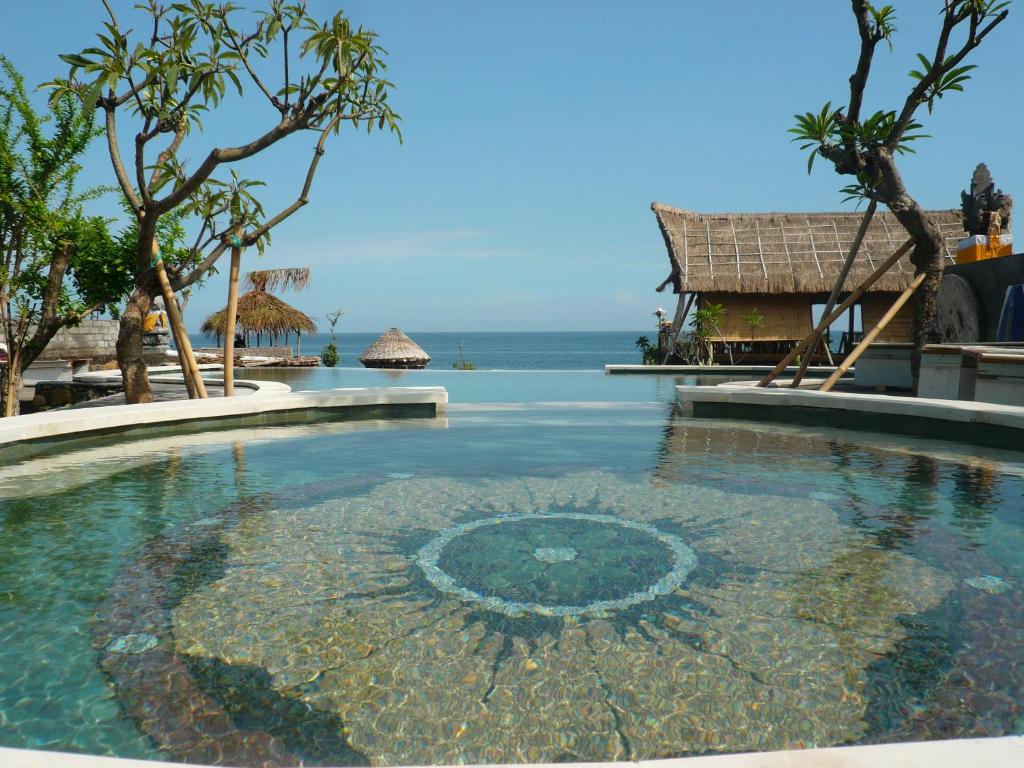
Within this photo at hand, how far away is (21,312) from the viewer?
10344mm

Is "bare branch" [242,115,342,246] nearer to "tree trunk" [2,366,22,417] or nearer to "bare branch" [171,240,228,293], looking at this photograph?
"bare branch" [171,240,228,293]

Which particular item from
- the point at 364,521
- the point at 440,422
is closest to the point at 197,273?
the point at 440,422

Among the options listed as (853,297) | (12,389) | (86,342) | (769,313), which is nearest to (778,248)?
(769,313)

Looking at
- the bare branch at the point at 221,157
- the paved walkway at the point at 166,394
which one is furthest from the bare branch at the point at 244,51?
the paved walkway at the point at 166,394

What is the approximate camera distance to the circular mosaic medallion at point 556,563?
3330mm

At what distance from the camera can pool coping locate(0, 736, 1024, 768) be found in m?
1.71

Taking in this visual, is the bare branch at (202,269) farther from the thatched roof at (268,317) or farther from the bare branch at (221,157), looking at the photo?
the thatched roof at (268,317)

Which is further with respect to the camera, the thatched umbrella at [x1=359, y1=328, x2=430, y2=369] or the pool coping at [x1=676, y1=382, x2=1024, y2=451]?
the thatched umbrella at [x1=359, y1=328, x2=430, y2=369]

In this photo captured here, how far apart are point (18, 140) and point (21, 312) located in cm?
233

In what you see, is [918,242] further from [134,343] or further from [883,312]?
[883,312]

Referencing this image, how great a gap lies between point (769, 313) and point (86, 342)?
64.4 ft

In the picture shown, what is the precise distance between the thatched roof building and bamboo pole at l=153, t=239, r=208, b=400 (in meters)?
16.6

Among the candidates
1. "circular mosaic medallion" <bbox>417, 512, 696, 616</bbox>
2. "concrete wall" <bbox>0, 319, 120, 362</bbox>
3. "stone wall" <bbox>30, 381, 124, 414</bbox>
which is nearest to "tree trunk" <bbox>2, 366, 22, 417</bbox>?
"stone wall" <bbox>30, 381, 124, 414</bbox>

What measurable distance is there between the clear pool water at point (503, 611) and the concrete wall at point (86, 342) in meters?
12.4
